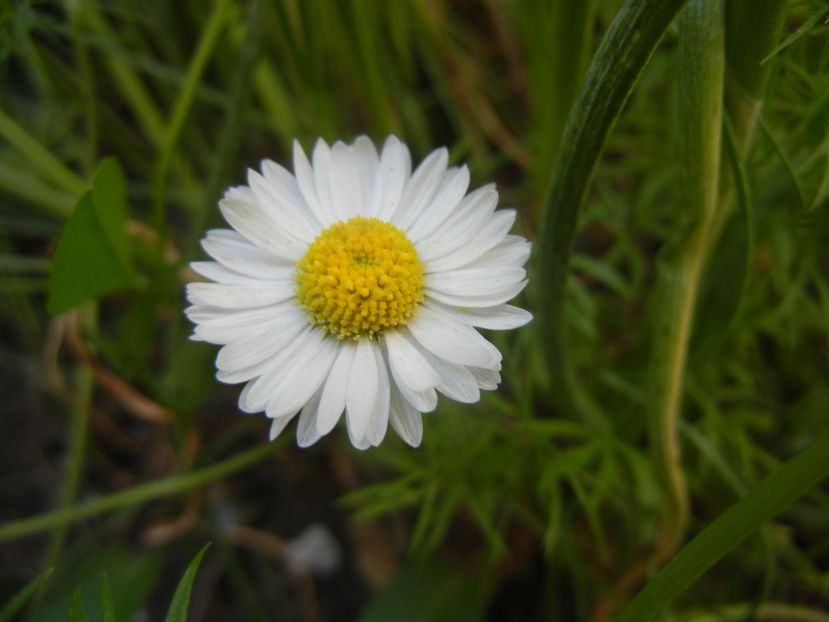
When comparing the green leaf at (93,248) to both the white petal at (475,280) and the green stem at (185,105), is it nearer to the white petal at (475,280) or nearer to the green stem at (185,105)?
the green stem at (185,105)

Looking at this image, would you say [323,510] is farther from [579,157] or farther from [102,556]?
[579,157]

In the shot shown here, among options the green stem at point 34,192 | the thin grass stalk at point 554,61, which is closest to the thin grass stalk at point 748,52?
the thin grass stalk at point 554,61

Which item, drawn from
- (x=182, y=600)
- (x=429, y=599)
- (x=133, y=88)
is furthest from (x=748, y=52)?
(x=133, y=88)

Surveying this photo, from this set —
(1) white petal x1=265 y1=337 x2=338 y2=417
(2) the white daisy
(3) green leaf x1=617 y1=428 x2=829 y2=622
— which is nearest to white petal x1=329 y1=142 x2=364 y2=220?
(2) the white daisy

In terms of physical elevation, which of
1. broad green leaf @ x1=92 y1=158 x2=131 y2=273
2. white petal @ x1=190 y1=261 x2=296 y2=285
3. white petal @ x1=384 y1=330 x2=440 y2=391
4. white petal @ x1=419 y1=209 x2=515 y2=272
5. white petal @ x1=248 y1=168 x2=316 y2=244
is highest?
broad green leaf @ x1=92 y1=158 x2=131 y2=273

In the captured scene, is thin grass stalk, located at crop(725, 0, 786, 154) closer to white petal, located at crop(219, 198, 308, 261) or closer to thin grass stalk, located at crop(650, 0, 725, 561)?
thin grass stalk, located at crop(650, 0, 725, 561)

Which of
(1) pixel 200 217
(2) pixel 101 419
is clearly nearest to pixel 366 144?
(1) pixel 200 217

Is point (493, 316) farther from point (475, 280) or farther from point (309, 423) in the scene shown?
point (309, 423)
